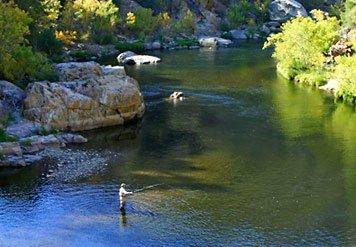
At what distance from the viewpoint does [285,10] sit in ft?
614

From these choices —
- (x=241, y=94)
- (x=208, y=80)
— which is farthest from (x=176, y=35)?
(x=241, y=94)

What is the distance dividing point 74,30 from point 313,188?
91.2 meters

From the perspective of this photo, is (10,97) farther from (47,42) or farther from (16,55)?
(47,42)

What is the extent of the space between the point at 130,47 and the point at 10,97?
237 ft

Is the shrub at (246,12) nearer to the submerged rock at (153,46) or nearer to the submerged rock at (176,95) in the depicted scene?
the submerged rock at (153,46)

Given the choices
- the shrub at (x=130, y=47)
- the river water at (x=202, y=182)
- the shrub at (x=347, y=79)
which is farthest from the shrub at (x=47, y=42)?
the shrub at (x=347, y=79)

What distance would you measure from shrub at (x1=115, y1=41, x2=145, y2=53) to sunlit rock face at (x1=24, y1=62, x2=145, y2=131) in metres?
62.6

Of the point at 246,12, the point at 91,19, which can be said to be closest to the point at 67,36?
the point at 91,19

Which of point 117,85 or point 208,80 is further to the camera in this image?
point 208,80

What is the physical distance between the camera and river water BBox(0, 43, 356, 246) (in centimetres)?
3688

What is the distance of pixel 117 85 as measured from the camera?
64250 mm

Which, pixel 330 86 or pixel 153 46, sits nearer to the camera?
pixel 330 86

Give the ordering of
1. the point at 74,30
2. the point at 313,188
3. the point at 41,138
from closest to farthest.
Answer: the point at 313,188
the point at 41,138
the point at 74,30

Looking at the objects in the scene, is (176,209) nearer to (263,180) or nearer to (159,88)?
(263,180)
